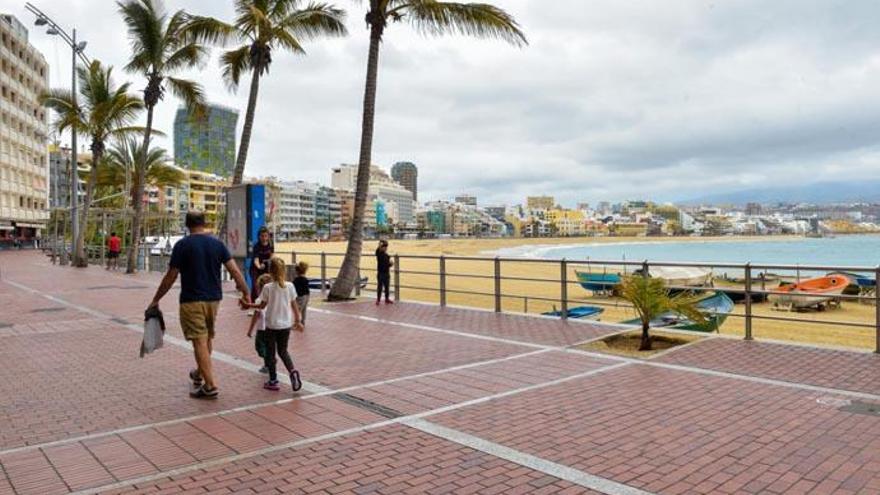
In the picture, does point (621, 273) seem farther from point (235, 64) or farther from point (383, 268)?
point (235, 64)

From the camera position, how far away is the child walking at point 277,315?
21.4 ft

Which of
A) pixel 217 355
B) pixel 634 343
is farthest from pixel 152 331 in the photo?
pixel 634 343

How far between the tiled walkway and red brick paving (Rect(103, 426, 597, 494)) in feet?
0.06

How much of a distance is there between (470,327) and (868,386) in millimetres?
5572

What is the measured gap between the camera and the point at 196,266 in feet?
20.0

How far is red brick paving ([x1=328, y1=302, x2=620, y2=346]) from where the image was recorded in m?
9.65

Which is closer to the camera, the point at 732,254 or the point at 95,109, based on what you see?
the point at 95,109

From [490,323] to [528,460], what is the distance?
21.5ft

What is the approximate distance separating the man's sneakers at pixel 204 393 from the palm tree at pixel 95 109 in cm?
2662

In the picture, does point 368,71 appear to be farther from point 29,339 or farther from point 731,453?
point 731,453

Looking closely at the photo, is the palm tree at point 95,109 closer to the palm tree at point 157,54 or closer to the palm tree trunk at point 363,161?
the palm tree at point 157,54

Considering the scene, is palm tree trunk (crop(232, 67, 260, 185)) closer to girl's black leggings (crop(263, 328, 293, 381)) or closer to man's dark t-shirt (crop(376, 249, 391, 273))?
man's dark t-shirt (crop(376, 249, 391, 273))

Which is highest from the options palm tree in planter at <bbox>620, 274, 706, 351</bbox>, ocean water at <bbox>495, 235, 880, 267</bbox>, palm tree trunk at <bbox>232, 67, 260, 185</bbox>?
palm tree trunk at <bbox>232, 67, 260, 185</bbox>

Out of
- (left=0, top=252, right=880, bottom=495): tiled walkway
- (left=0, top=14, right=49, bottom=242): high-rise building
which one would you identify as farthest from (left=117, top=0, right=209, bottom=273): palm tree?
(left=0, top=14, right=49, bottom=242): high-rise building
